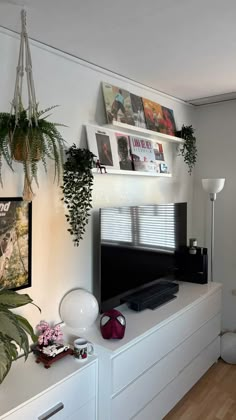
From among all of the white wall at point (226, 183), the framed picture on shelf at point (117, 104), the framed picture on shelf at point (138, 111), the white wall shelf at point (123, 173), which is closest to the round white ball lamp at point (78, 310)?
the white wall shelf at point (123, 173)

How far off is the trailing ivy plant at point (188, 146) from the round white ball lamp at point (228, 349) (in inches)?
64.6

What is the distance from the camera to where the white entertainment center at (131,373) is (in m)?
1.53

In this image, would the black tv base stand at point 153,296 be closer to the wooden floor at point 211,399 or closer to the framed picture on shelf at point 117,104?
the wooden floor at point 211,399

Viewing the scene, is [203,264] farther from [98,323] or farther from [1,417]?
[1,417]

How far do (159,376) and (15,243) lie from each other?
130 cm

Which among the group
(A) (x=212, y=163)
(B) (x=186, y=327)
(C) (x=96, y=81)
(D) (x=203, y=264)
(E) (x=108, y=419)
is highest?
(C) (x=96, y=81)

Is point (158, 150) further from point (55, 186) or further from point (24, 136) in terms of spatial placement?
point (24, 136)

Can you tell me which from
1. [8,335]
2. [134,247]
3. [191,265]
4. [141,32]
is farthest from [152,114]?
[8,335]

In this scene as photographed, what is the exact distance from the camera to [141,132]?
2553 mm

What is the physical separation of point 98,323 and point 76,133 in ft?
4.17

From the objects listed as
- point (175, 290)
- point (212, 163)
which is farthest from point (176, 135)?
point (175, 290)

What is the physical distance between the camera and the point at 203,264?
2.93 metres

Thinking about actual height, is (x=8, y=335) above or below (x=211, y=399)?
above

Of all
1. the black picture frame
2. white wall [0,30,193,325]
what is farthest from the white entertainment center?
the black picture frame
